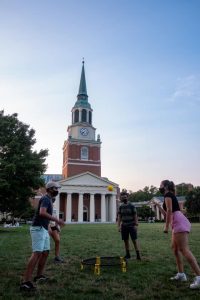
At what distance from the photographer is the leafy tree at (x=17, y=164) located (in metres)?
27.6

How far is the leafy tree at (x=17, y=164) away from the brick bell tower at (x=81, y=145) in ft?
152

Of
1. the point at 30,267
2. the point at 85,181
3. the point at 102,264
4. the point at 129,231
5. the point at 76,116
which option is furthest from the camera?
the point at 76,116

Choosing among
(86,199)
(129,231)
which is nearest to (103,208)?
(86,199)

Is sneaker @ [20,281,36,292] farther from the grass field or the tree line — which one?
the tree line

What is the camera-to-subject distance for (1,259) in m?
9.70

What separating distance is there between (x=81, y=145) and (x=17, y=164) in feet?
166

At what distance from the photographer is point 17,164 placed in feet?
90.8

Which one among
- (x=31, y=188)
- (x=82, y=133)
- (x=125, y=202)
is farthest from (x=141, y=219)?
(x=125, y=202)

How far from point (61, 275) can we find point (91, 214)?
6775cm

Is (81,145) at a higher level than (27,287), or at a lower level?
higher

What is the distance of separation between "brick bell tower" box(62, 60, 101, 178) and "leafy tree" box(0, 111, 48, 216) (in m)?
46.4

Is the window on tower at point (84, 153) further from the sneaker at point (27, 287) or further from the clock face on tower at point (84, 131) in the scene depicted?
the sneaker at point (27, 287)

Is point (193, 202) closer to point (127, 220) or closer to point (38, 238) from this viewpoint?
point (127, 220)

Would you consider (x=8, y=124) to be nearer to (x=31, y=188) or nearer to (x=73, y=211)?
(x=31, y=188)
